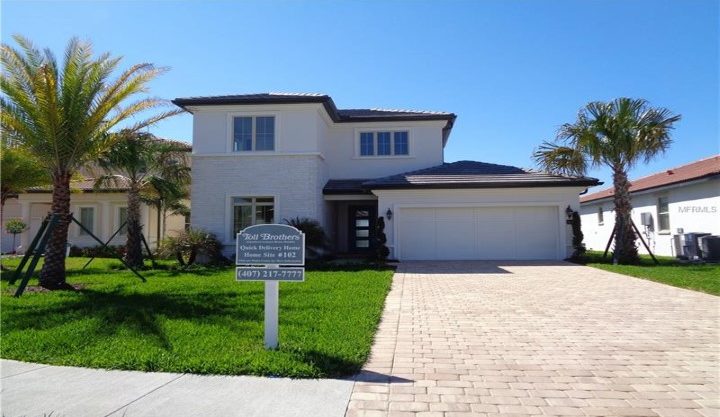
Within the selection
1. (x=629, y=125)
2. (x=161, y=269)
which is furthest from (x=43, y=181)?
(x=629, y=125)

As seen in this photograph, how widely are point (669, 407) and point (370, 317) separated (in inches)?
163

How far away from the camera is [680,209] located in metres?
18.7

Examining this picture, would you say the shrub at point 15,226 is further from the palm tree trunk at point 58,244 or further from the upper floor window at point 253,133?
the palm tree trunk at point 58,244

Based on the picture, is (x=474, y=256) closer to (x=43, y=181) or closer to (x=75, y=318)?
(x=75, y=318)

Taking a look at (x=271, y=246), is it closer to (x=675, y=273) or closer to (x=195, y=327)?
(x=195, y=327)

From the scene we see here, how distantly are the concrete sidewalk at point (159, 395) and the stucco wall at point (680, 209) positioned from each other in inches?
713

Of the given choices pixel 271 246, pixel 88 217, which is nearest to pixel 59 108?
pixel 271 246

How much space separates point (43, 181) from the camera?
16797mm

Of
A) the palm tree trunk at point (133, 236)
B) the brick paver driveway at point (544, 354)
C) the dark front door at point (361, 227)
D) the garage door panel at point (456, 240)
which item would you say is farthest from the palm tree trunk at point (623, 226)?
the palm tree trunk at point (133, 236)

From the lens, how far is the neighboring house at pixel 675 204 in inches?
664

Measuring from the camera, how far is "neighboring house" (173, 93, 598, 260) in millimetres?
16547

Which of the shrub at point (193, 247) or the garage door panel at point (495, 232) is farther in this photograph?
the garage door panel at point (495, 232)

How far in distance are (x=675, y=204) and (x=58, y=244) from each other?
72.8ft

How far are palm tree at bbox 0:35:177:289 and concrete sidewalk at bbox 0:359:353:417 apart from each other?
714 centimetres
